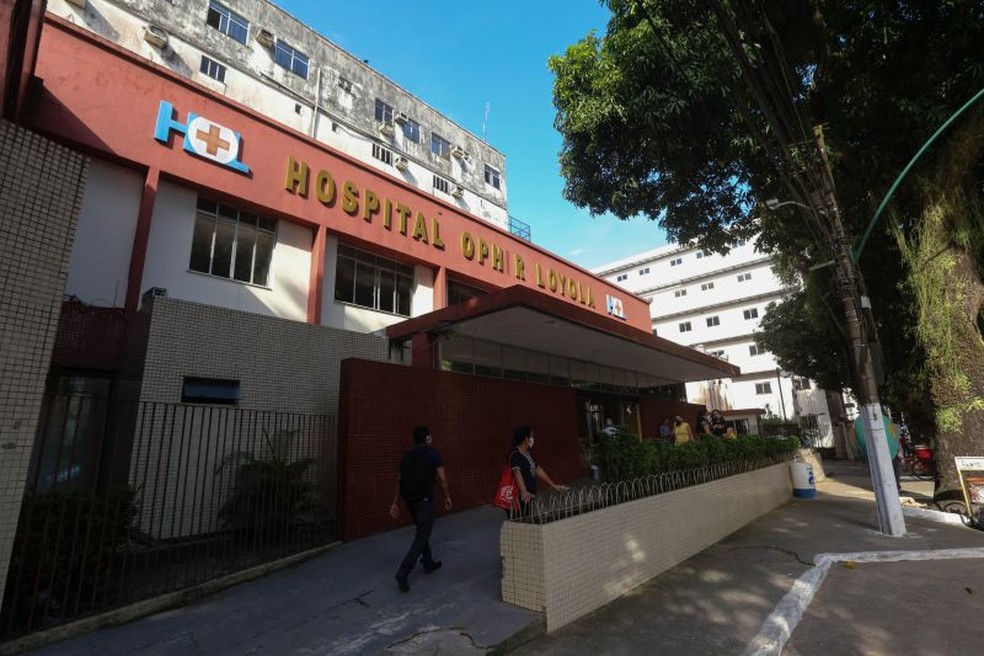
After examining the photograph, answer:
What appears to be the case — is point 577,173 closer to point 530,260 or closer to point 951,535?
point 530,260

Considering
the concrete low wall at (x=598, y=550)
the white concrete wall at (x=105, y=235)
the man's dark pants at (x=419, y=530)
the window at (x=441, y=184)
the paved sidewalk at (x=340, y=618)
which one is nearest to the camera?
the paved sidewalk at (x=340, y=618)

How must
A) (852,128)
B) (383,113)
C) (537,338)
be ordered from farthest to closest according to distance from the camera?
(383,113), (537,338), (852,128)

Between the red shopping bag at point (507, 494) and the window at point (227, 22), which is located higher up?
the window at point (227, 22)

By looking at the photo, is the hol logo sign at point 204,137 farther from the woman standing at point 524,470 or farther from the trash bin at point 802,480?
the trash bin at point 802,480

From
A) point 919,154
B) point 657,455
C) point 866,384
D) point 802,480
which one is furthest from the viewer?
point 802,480

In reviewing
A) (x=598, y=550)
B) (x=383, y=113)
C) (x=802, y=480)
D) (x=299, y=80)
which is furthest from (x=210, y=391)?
(x=383, y=113)

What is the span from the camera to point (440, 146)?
2964 centimetres

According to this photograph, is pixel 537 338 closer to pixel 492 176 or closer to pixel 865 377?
pixel 865 377

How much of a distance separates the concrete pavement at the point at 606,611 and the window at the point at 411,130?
24.6 metres

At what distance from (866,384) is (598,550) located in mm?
6727

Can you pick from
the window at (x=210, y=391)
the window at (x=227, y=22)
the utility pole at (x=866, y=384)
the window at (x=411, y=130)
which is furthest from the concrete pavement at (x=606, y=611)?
the window at (x=411, y=130)

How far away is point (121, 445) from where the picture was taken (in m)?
8.55

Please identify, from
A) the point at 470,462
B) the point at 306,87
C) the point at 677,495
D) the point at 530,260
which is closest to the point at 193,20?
the point at 306,87

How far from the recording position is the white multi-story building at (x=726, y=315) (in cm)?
4112
